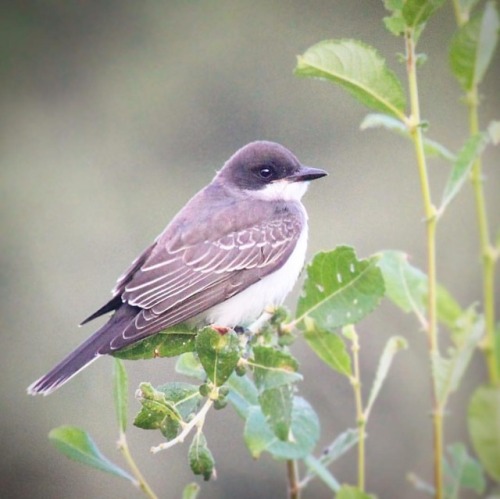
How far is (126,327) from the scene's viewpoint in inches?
95.9

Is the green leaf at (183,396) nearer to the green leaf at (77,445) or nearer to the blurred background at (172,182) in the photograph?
the green leaf at (77,445)

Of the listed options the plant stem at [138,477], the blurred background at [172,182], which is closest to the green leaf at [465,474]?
the plant stem at [138,477]

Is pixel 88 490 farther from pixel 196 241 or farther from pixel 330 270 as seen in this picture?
pixel 330 270

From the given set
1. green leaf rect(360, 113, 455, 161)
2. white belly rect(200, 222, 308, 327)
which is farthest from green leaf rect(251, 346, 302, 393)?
white belly rect(200, 222, 308, 327)

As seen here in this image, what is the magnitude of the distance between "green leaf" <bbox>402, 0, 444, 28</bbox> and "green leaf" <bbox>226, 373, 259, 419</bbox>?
74cm

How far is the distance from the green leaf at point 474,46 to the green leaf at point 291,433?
611 millimetres

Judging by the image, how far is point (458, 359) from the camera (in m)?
1.03

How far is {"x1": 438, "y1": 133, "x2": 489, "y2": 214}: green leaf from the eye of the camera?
1.10m

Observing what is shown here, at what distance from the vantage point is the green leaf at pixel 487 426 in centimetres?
83

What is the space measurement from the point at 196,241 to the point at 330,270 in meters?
1.41

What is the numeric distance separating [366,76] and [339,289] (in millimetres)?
383

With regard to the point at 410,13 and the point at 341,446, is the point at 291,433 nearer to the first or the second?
the point at 341,446

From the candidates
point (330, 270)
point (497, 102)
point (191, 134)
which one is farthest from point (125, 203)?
point (330, 270)

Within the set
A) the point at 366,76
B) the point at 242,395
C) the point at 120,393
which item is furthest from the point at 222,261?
the point at 366,76
